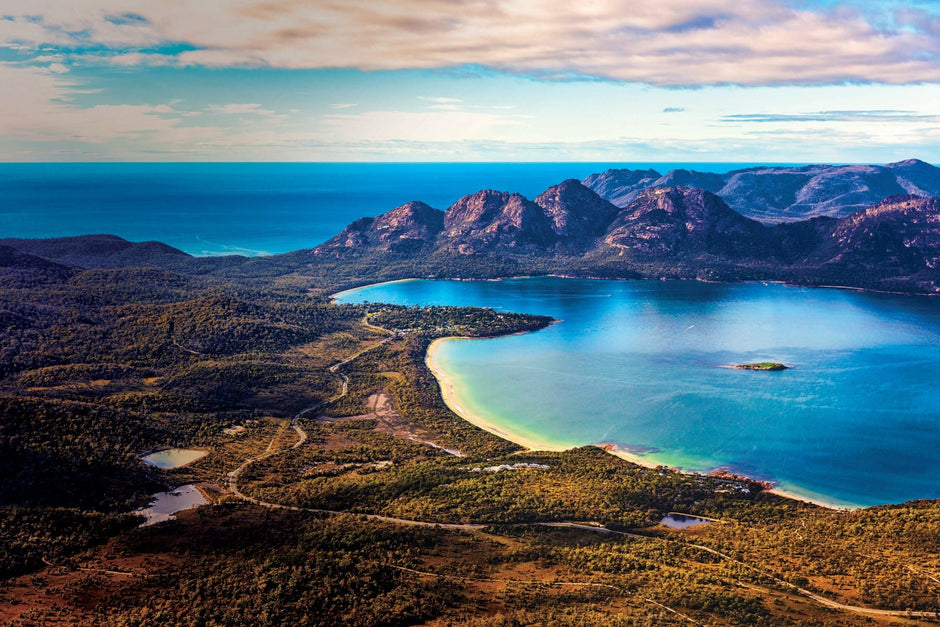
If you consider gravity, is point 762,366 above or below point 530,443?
above

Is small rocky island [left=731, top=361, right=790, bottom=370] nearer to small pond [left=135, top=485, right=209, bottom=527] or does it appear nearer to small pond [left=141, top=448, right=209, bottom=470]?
small pond [left=141, top=448, right=209, bottom=470]

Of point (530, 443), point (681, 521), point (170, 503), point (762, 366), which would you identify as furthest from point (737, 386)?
point (170, 503)

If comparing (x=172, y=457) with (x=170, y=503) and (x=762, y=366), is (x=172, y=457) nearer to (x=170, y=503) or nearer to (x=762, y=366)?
(x=170, y=503)

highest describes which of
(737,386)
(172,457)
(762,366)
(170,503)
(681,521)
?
(762,366)

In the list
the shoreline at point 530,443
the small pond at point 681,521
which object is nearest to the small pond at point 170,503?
the shoreline at point 530,443

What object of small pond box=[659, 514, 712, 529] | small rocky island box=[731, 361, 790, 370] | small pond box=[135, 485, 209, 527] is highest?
small rocky island box=[731, 361, 790, 370]

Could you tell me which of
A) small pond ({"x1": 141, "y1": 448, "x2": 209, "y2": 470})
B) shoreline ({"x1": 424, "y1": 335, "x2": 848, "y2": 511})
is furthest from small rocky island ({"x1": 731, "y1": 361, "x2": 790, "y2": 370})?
small pond ({"x1": 141, "y1": 448, "x2": 209, "y2": 470})
